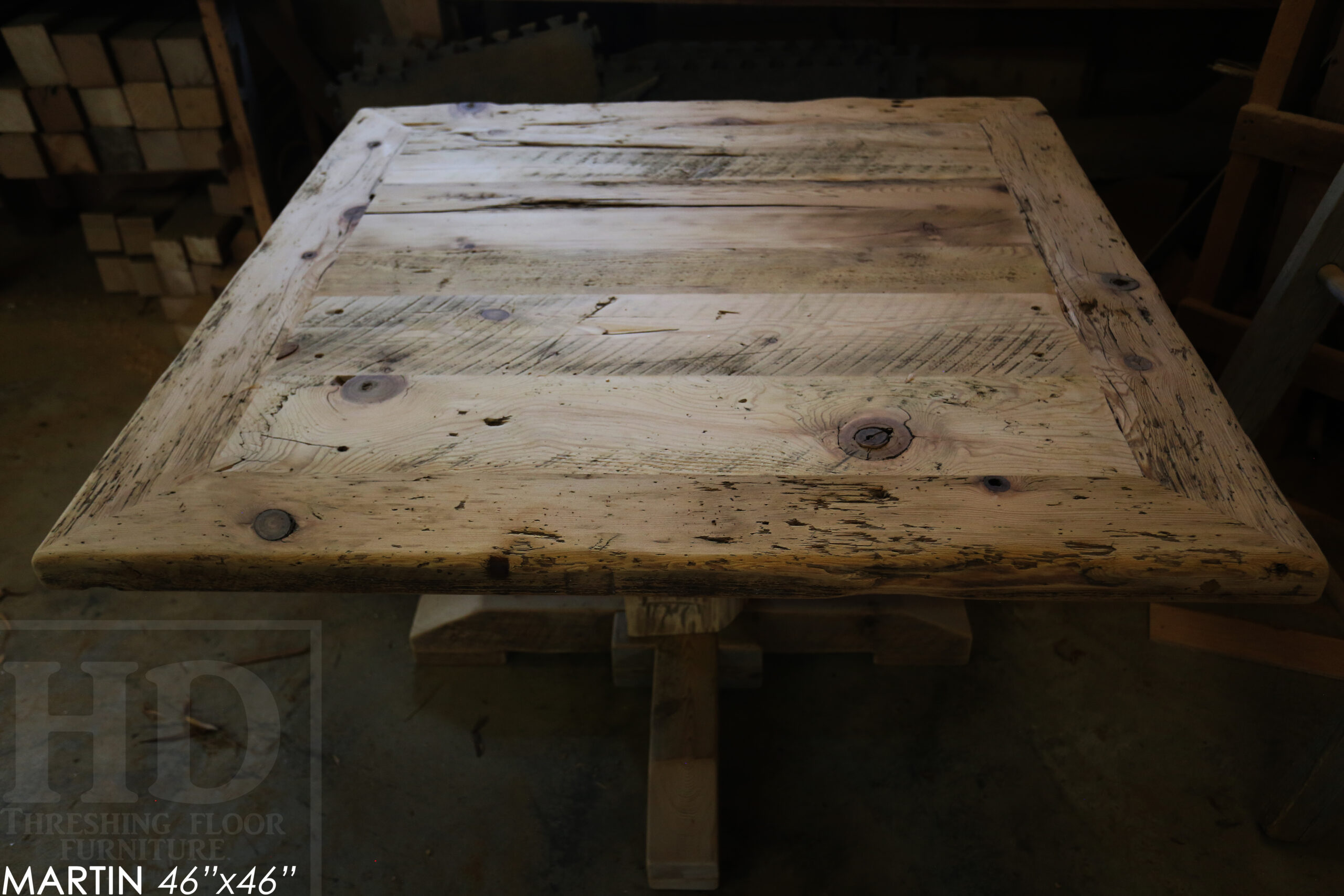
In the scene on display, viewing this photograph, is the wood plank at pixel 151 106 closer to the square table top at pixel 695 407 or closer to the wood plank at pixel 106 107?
the wood plank at pixel 106 107

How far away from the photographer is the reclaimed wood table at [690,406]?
886 millimetres

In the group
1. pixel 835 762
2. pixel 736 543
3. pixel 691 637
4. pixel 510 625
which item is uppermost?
pixel 736 543

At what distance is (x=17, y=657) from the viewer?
186 cm

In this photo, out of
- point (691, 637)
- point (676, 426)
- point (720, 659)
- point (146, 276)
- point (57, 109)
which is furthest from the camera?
point (146, 276)

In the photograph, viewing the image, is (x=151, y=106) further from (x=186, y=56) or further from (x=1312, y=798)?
(x=1312, y=798)

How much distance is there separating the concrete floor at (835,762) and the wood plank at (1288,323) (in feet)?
1.71

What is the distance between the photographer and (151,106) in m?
2.45

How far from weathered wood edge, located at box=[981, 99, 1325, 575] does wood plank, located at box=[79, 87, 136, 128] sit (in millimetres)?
2272

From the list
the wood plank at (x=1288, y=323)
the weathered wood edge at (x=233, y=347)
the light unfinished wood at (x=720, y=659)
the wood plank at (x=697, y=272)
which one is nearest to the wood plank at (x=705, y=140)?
the weathered wood edge at (x=233, y=347)

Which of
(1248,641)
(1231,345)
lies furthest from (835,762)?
(1231,345)

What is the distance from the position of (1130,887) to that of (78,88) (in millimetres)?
3044

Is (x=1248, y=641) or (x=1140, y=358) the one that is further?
(x=1248, y=641)
